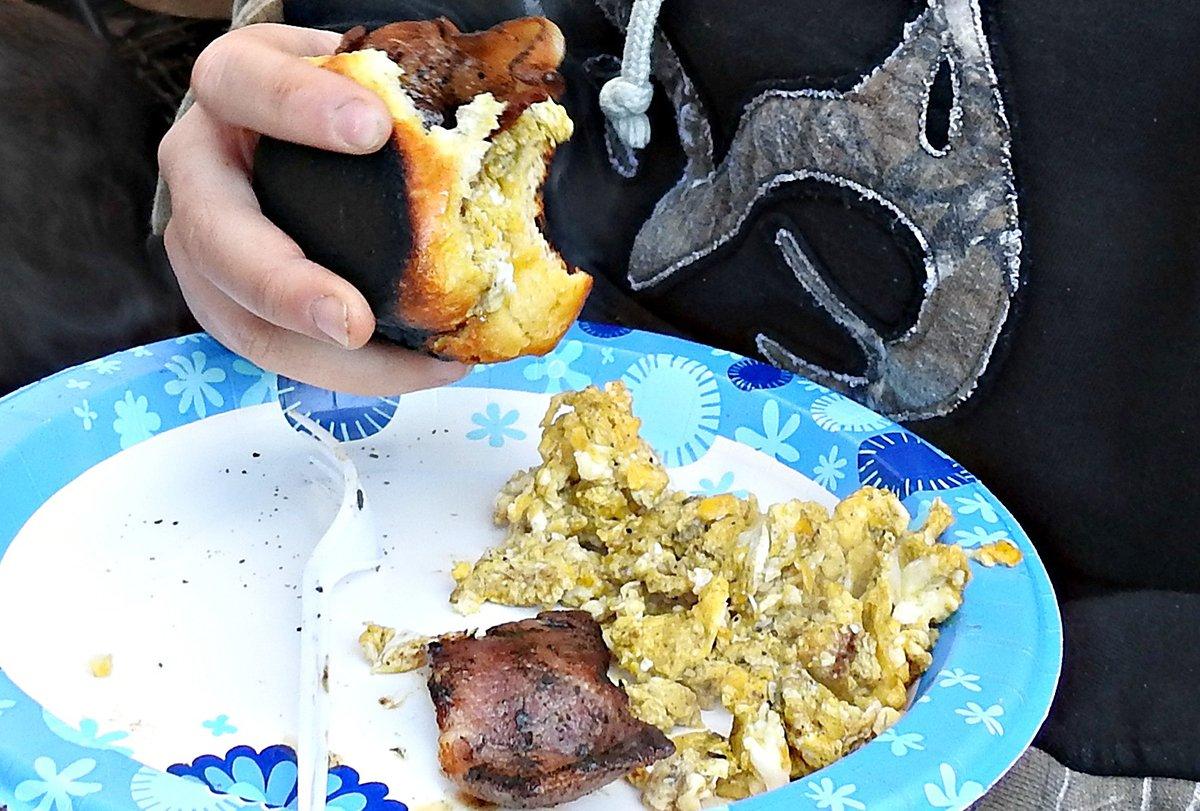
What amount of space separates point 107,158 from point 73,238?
0.13 m

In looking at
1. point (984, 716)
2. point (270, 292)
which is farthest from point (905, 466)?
point (270, 292)

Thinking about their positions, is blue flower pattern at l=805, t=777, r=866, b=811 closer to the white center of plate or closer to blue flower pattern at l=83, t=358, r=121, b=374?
the white center of plate

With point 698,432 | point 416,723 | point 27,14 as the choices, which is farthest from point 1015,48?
point 27,14

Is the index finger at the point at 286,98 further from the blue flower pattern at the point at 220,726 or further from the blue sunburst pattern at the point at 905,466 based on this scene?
the blue sunburst pattern at the point at 905,466

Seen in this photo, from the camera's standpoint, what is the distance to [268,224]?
2.30 ft

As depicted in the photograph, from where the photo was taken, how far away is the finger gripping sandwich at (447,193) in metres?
0.64

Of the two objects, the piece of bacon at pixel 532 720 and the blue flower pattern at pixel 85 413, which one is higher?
the piece of bacon at pixel 532 720

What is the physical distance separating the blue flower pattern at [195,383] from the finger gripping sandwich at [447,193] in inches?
11.4

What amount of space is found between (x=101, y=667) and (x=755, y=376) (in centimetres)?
Result: 57

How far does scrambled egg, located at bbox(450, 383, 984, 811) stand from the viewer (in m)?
0.66

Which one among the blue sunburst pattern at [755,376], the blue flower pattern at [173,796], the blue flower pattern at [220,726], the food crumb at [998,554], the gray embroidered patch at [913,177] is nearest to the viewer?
the blue flower pattern at [173,796]

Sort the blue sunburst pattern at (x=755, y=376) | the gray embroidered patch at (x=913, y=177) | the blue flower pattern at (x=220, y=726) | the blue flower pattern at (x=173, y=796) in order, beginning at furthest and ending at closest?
the blue sunburst pattern at (x=755, y=376) < the gray embroidered patch at (x=913, y=177) < the blue flower pattern at (x=220, y=726) < the blue flower pattern at (x=173, y=796)

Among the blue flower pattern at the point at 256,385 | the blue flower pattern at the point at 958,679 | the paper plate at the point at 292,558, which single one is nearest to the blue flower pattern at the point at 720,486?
the paper plate at the point at 292,558

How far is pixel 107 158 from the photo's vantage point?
147 cm
